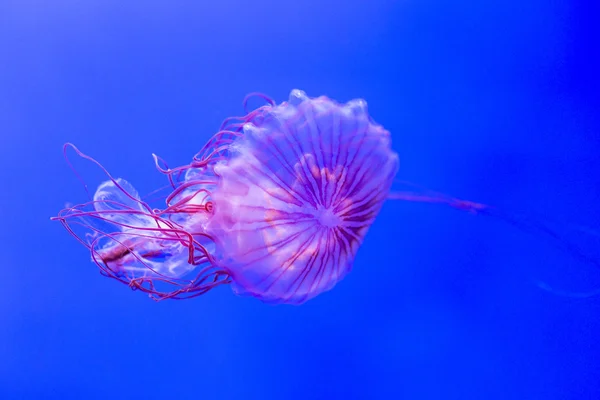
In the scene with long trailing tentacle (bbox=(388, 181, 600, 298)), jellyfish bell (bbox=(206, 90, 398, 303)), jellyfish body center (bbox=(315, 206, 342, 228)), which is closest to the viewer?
jellyfish bell (bbox=(206, 90, 398, 303))

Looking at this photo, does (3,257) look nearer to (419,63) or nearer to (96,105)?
(96,105)

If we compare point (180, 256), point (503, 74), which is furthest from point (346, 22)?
point (180, 256)

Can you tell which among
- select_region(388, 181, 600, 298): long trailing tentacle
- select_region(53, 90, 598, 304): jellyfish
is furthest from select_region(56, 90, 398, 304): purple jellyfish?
select_region(388, 181, 600, 298): long trailing tentacle

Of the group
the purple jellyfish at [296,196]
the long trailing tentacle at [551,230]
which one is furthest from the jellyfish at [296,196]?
the long trailing tentacle at [551,230]

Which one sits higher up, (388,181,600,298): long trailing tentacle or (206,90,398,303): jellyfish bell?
(388,181,600,298): long trailing tentacle

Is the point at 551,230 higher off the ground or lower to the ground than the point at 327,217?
higher

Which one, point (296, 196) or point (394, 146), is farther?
point (394, 146)

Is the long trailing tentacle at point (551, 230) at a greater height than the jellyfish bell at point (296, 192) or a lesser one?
greater

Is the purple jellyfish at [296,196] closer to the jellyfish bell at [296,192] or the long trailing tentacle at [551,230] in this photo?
the jellyfish bell at [296,192]

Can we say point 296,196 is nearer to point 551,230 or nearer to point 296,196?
point 296,196

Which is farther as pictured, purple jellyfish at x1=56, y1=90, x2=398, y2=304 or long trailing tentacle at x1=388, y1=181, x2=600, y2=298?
long trailing tentacle at x1=388, y1=181, x2=600, y2=298

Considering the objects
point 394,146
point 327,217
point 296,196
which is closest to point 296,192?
point 296,196

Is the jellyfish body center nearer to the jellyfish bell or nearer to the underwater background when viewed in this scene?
the jellyfish bell
